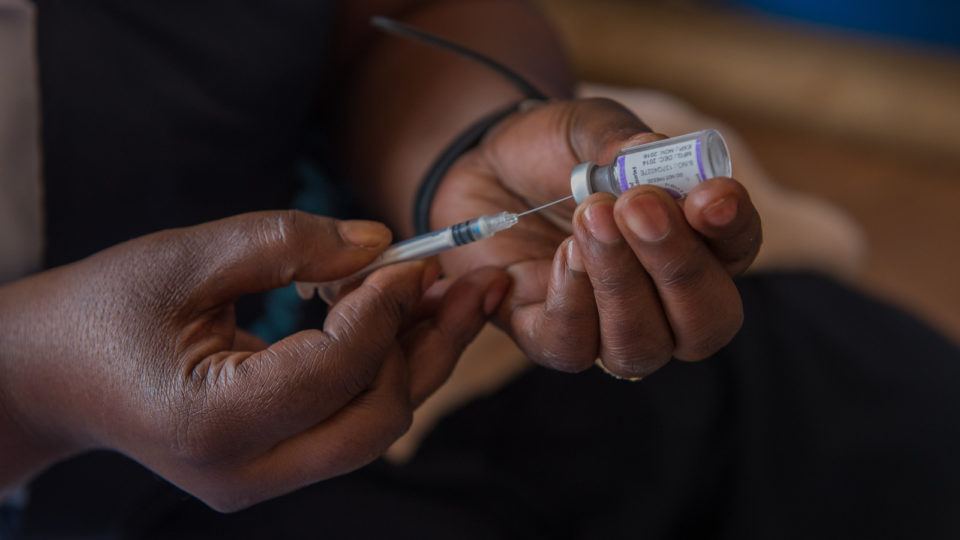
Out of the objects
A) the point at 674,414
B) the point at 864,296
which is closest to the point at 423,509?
the point at 674,414

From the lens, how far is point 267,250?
54 cm

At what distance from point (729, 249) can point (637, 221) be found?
70 millimetres

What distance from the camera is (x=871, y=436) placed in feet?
2.76

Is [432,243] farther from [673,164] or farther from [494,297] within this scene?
[673,164]

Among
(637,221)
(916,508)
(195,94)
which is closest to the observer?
(637,221)

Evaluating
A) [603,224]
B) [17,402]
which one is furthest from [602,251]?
Result: [17,402]

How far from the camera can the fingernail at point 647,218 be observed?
1.52 feet

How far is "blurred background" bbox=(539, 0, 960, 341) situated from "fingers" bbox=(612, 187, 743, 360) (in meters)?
1.25

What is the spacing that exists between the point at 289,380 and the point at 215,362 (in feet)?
0.16

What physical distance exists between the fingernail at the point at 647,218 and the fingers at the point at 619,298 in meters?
0.01

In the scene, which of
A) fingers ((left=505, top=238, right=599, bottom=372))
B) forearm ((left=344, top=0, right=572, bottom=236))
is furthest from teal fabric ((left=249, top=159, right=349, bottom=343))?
fingers ((left=505, top=238, right=599, bottom=372))

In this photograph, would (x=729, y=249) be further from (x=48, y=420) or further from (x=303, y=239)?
(x=48, y=420)

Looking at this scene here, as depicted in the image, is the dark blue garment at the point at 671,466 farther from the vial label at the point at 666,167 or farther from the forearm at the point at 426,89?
the vial label at the point at 666,167

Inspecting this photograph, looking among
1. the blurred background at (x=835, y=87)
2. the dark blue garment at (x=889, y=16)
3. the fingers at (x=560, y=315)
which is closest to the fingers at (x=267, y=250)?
the fingers at (x=560, y=315)
